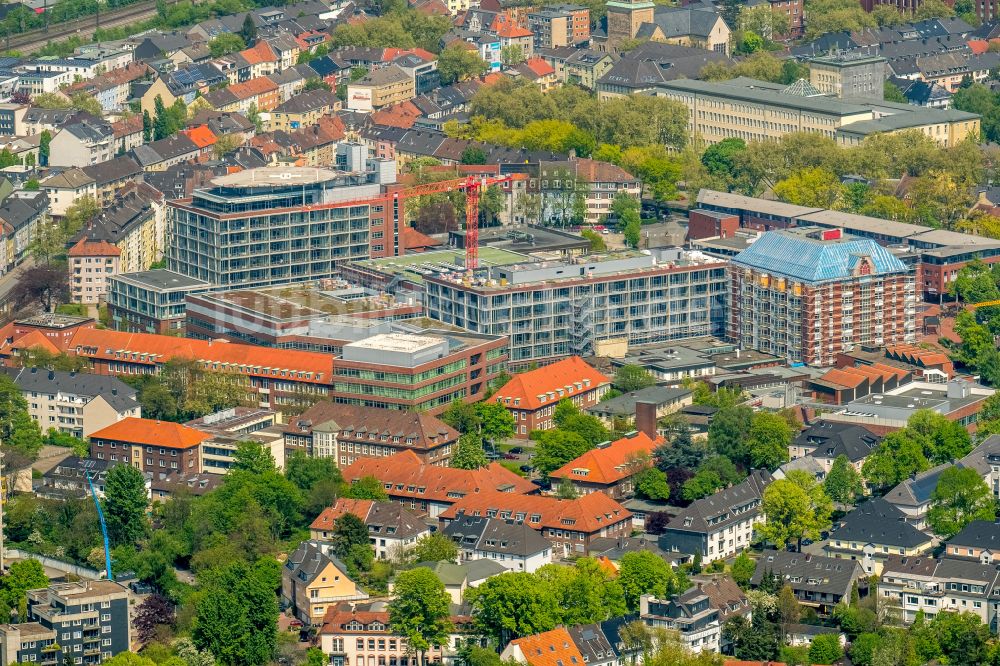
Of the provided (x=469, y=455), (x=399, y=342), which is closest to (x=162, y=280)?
(x=399, y=342)

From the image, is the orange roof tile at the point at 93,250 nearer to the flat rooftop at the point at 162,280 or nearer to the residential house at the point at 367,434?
the flat rooftop at the point at 162,280

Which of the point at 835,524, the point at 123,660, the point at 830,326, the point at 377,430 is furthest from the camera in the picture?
the point at 830,326

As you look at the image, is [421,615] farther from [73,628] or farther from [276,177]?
[276,177]

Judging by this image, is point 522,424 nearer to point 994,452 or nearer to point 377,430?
point 377,430

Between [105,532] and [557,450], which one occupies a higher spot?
[557,450]

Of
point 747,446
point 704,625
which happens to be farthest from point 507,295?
point 704,625

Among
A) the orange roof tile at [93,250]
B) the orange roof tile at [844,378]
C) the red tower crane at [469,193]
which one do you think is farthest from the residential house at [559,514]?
the orange roof tile at [93,250]
